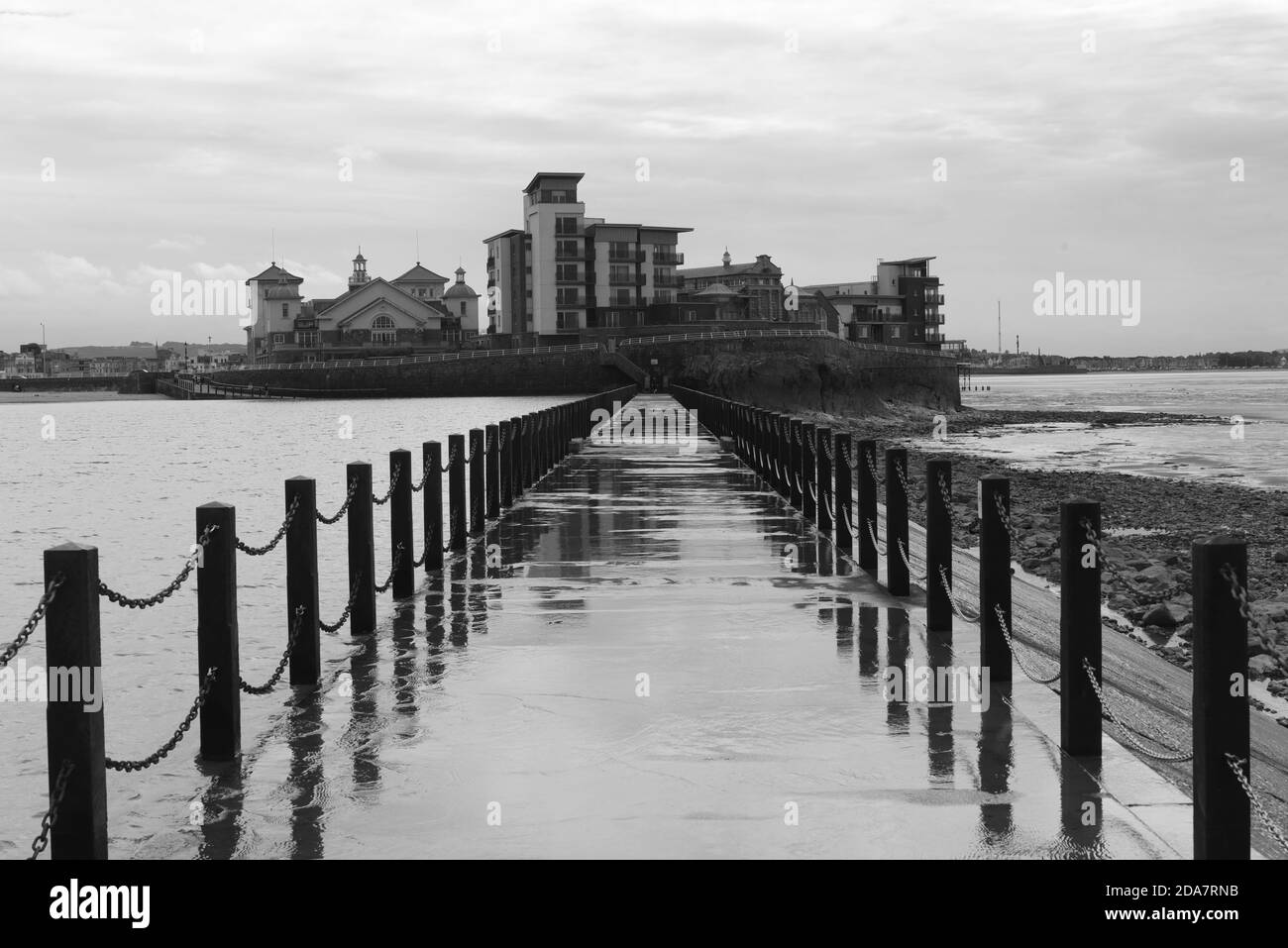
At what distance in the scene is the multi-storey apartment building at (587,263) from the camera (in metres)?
108

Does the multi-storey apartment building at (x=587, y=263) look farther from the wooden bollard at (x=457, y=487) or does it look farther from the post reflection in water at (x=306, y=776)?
the post reflection in water at (x=306, y=776)

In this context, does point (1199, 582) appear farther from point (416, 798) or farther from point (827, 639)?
point (827, 639)

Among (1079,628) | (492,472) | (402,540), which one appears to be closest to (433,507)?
(402,540)

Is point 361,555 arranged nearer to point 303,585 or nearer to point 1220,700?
point 303,585

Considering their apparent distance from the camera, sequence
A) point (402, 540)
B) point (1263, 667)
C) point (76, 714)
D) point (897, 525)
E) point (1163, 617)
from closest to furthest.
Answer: point (76, 714), point (1263, 667), point (897, 525), point (402, 540), point (1163, 617)

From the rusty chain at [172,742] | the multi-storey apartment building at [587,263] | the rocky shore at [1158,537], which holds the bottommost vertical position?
the rocky shore at [1158,537]

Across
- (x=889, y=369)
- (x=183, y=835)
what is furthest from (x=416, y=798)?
(x=889, y=369)

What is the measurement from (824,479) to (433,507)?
467 cm

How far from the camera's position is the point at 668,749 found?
6191 mm

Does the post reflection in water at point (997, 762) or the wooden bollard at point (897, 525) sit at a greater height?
the wooden bollard at point (897, 525)

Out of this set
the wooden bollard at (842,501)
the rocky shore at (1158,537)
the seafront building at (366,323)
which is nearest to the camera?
the rocky shore at (1158,537)

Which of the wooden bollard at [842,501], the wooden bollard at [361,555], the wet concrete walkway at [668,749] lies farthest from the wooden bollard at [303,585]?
the wooden bollard at [842,501]

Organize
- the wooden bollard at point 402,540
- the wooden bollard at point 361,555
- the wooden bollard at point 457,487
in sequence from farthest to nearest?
the wooden bollard at point 457,487, the wooden bollard at point 402,540, the wooden bollard at point 361,555

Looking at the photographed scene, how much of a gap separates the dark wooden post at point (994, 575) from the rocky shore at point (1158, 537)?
0.57 metres
